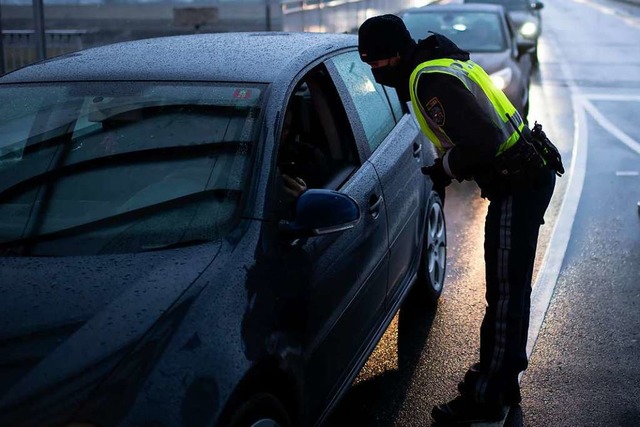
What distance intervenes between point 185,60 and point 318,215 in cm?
112

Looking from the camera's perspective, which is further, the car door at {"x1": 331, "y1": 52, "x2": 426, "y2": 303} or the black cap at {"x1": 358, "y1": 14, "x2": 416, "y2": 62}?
the car door at {"x1": 331, "y1": 52, "x2": 426, "y2": 303}

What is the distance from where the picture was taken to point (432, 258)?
5.62 m

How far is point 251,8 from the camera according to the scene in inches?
725

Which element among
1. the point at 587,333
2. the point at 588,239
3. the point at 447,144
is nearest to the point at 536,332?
the point at 587,333

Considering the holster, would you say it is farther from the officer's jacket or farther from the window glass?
the window glass

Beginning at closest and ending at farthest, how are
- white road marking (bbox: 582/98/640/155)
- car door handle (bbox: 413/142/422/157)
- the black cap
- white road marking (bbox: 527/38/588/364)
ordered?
the black cap < car door handle (bbox: 413/142/422/157) < white road marking (bbox: 527/38/588/364) < white road marking (bbox: 582/98/640/155)

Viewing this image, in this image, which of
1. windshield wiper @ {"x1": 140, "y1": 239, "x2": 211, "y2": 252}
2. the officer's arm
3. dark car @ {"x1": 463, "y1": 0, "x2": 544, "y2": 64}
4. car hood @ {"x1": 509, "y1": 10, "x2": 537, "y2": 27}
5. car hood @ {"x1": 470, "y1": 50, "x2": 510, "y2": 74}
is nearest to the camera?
windshield wiper @ {"x1": 140, "y1": 239, "x2": 211, "y2": 252}

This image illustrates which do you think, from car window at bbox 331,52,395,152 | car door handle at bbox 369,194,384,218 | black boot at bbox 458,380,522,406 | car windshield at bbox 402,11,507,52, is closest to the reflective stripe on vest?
car door handle at bbox 369,194,384,218

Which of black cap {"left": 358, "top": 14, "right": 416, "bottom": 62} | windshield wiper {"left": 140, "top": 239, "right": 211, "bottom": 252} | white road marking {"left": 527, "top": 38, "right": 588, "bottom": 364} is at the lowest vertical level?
white road marking {"left": 527, "top": 38, "right": 588, "bottom": 364}

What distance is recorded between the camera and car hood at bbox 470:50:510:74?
451 inches

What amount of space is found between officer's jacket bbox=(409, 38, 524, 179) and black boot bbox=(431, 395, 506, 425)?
1012 millimetres

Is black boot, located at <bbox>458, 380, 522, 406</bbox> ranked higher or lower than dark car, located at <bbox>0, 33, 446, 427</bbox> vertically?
lower

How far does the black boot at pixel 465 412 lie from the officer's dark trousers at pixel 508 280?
0.04 meters

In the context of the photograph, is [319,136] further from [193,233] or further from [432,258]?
[432,258]
